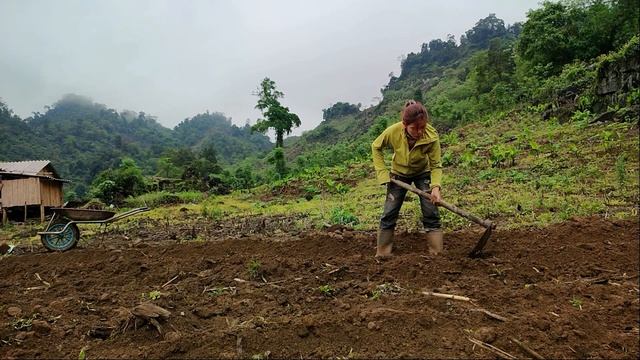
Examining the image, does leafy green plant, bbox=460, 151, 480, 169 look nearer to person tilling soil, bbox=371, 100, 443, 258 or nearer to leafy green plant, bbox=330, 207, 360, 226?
leafy green plant, bbox=330, 207, 360, 226

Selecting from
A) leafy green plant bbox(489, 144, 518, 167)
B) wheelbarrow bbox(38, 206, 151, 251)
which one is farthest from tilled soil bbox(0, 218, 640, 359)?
leafy green plant bbox(489, 144, 518, 167)

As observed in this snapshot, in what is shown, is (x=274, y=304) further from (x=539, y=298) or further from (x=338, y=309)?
(x=539, y=298)

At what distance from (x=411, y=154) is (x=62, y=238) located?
20.1ft

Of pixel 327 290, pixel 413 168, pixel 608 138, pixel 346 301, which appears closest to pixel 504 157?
pixel 608 138

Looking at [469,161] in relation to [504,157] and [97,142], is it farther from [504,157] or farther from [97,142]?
[97,142]

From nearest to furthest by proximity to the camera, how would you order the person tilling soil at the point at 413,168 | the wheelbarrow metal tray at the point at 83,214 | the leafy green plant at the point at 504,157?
1. the person tilling soil at the point at 413,168
2. the wheelbarrow metal tray at the point at 83,214
3. the leafy green plant at the point at 504,157

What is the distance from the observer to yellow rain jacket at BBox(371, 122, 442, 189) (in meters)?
4.99

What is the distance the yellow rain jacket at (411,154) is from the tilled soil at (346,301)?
883 millimetres

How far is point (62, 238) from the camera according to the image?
26.3 feet

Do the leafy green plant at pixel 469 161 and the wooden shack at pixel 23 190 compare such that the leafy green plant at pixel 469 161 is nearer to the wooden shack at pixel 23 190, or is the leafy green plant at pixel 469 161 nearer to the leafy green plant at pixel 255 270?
the leafy green plant at pixel 255 270

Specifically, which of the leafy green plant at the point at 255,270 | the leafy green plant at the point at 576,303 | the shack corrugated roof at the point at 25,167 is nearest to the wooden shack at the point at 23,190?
the shack corrugated roof at the point at 25,167

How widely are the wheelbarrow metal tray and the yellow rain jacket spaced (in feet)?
16.9

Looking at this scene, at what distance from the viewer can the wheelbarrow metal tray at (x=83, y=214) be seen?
7894 mm

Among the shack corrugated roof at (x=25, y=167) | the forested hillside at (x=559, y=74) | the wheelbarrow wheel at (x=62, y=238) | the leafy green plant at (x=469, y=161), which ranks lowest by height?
the wheelbarrow wheel at (x=62, y=238)
